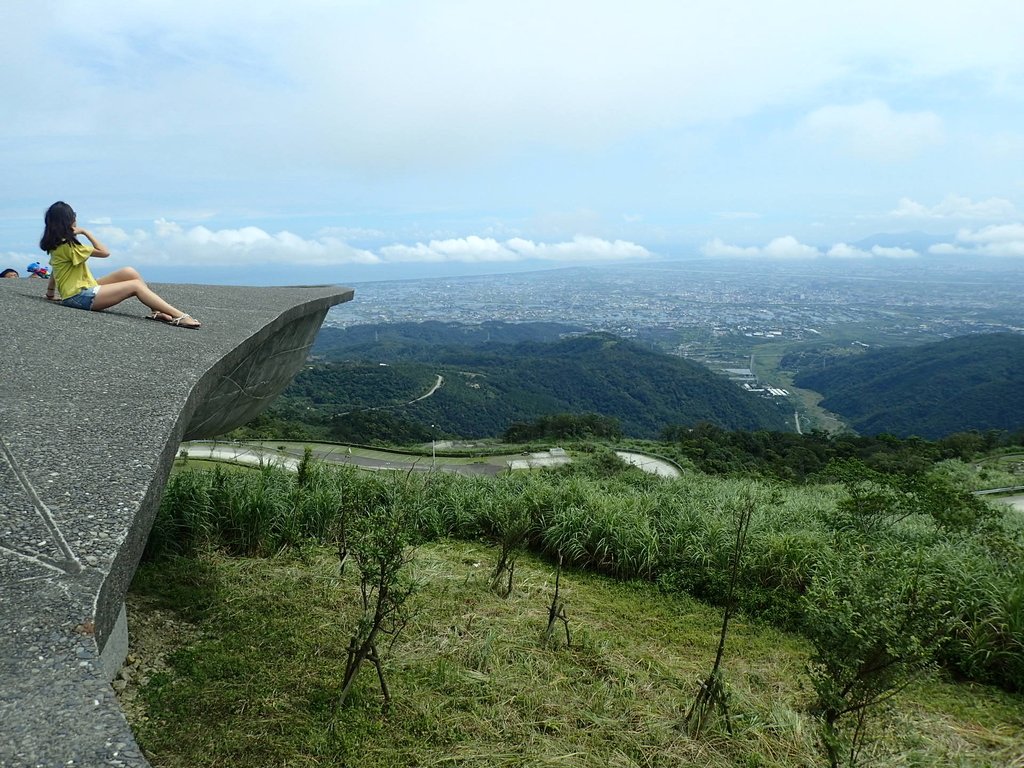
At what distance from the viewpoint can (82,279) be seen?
16.0 ft

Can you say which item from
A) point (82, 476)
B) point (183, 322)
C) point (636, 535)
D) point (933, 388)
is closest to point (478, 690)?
point (82, 476)

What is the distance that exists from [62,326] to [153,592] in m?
2.03

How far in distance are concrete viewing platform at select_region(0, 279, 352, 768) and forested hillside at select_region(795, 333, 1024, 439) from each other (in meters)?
64.7

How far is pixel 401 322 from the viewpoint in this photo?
5945 inches

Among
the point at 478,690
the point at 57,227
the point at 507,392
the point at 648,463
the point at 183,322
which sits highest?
the point at 57,227

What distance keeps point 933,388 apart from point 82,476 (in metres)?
88.5

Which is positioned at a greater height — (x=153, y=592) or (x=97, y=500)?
(x=97, y=500)

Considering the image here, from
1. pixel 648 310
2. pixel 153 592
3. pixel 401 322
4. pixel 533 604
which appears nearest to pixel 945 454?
pixel 533 604

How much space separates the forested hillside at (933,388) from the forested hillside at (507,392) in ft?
41.6

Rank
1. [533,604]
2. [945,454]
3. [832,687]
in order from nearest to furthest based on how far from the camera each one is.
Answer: [832,687] → [533,604] → [945,454]

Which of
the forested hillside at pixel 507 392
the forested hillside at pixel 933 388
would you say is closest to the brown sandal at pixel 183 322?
the forested hillside at pixel 507 392

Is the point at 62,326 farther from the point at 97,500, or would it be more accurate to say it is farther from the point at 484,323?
the point at 484,323

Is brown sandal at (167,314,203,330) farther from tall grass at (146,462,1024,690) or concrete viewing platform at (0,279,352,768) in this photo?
tall grass at (146,462,1024,690)

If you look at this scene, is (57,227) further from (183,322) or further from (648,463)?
(648,463)
